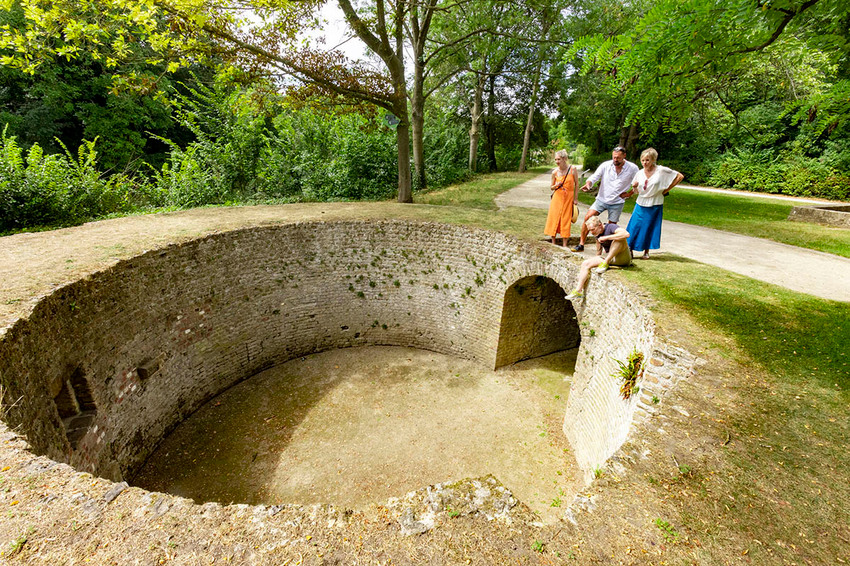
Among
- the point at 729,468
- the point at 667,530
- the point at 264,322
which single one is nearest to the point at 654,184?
the point at 729,468

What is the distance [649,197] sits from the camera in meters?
7.09

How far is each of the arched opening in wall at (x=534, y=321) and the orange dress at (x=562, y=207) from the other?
1.36 metres

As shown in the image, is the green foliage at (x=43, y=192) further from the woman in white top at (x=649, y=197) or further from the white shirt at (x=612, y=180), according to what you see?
the woman in white top at (x=649, y=197)

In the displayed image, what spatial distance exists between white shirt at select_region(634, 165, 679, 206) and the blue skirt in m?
0.16

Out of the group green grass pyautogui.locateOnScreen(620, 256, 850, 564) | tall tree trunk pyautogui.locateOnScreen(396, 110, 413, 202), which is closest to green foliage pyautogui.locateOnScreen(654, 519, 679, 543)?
green grass pyautogui.locateOnScreen(620, 256, 850, 564)

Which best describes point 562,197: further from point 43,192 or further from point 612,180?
point 43,192

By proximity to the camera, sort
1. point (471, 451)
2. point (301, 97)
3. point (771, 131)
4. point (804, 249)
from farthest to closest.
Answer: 1. point (771, 131)
2. point (301, 97)
3. point (804, 249)
4. point (471, 451)

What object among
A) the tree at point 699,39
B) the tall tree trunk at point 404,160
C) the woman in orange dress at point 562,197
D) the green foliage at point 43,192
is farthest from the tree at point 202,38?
the tree at point 699,39

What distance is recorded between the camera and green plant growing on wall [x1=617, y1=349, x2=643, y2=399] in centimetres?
546

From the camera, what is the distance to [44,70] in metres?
18.7

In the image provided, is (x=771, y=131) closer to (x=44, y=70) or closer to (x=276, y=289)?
(x=276, y=289)

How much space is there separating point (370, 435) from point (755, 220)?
15328 mm

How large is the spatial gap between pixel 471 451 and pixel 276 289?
21.4 feet

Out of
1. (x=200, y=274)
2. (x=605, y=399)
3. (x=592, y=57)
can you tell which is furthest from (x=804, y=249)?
(x=200, y=274)
